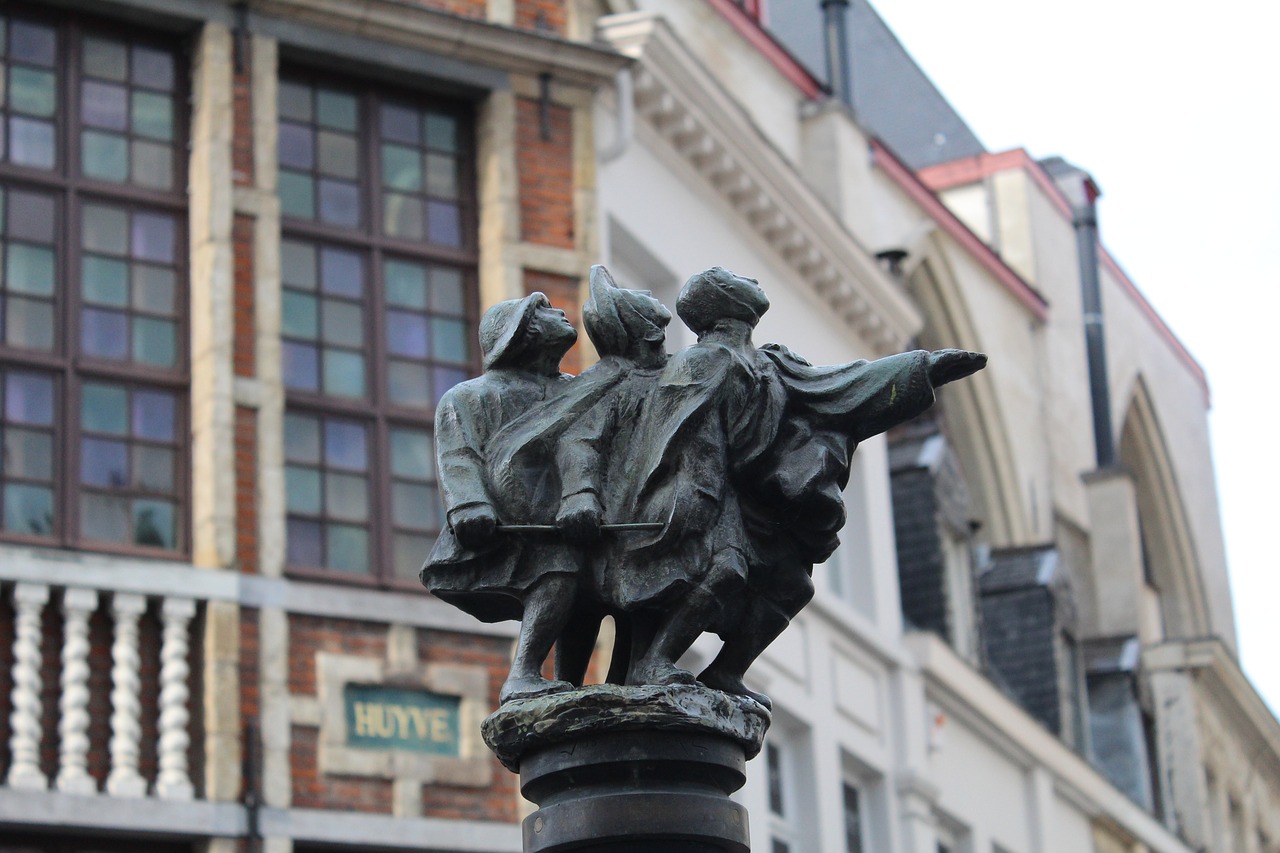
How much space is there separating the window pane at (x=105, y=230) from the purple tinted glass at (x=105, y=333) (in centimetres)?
42

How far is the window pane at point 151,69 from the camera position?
1856 centimetres

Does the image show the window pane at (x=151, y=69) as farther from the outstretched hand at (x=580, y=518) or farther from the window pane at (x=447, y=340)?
the outstretched hand at (x=580, y=518)

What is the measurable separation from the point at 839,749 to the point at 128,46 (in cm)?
892

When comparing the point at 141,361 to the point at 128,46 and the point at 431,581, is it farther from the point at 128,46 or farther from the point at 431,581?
the point at 431,581

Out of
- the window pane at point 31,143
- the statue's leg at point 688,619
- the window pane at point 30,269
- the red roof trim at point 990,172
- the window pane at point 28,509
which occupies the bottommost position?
the statue's leg at point 688,619

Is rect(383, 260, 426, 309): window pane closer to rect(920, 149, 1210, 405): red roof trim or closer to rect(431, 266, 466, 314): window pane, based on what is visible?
rect(431, 266, 466, 314): window pane

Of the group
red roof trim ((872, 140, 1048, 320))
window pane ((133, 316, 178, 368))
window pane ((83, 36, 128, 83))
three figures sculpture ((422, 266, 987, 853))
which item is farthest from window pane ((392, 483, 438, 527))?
red roof trim ((872, 140, 1048, 320))

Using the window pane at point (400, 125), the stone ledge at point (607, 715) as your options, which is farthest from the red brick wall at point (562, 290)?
the stone ledge at point (607, 715)

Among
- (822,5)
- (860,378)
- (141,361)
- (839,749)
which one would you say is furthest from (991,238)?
(860,378)

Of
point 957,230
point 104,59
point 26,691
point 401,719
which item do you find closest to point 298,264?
point 104,59

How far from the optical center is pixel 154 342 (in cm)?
1808

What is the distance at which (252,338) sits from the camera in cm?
1819

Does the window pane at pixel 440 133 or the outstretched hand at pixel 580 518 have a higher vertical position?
the window pane at pixel 440 133

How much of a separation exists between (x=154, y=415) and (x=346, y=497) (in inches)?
53.1
